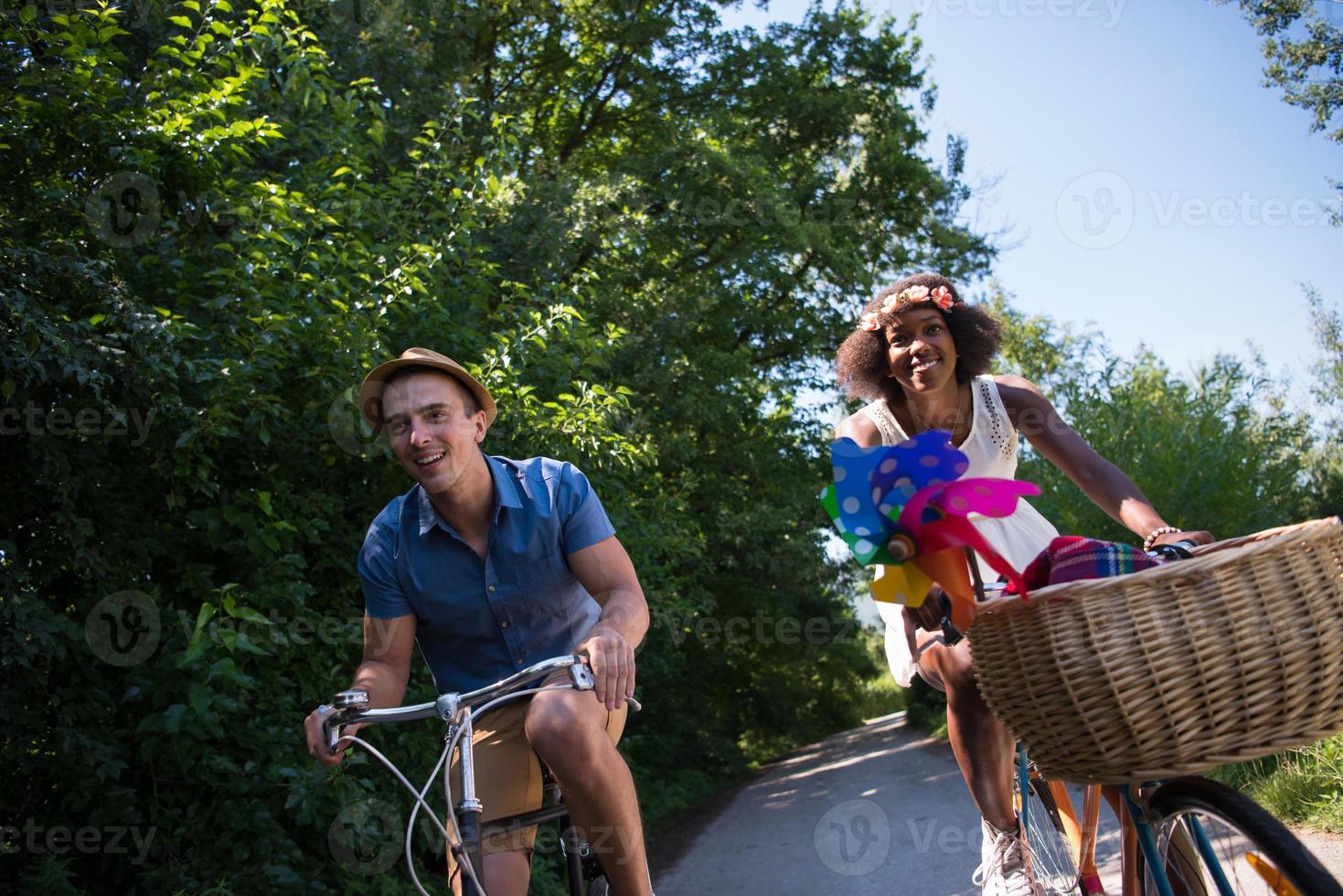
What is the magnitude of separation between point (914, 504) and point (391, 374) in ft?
5.61

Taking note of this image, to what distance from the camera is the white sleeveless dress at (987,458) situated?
12.8ft

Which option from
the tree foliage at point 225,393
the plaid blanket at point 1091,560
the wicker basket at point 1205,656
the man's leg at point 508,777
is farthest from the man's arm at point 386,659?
the tree foliage at point 225,393

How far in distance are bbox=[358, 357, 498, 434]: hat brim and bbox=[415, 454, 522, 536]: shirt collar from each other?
16cm

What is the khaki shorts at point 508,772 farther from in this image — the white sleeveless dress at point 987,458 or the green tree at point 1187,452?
the green tree at point 1187,452

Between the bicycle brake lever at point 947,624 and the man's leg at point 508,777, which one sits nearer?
the bicycle brake lever at point 947,624

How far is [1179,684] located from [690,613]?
7.91 meters

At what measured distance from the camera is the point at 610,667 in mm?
2648

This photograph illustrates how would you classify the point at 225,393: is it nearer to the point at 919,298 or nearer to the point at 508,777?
the point at 508,777

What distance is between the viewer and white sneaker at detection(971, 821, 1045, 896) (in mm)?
3439

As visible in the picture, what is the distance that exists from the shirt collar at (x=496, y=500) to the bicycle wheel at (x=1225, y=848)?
1780mm

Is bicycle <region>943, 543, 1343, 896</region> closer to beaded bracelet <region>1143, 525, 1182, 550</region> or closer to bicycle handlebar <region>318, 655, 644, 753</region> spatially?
beaded bracelet <region>1143, 525, 1182, 550</region>

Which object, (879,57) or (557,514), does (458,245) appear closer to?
(557,514)

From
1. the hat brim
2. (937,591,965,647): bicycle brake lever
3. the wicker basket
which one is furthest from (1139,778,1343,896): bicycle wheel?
the hat brim

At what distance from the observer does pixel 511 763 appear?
10.3ft
